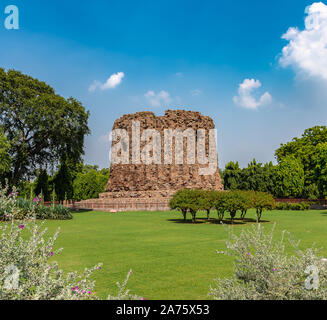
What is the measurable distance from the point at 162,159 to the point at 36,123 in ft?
48.9

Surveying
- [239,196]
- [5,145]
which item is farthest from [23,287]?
[5,145]

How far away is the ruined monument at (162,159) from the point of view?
36.8 meters

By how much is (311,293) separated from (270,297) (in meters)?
0.44

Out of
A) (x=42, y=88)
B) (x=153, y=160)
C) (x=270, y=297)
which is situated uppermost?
(x=42, y=88)

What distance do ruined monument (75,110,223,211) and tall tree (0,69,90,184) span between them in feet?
23.4

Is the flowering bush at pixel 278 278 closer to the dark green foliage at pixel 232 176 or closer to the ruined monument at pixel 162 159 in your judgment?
the ruined monument at pixel 162 159

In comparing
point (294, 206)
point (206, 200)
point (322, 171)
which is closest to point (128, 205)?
point (206, 200)

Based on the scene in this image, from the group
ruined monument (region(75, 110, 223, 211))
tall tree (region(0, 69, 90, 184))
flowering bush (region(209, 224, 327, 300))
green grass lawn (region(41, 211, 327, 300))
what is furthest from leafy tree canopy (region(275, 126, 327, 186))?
flowering bush (region(209, 224, 327, 300))

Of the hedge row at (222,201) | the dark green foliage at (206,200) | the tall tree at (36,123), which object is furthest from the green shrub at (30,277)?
the tall tree at (36,123)

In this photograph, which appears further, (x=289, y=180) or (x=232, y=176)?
(x=232, y=176)

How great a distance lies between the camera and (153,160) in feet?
122

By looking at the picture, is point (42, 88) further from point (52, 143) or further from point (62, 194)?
point (62, 194)

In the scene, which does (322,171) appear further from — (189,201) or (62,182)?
(62,182)

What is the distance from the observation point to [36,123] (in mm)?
27828
